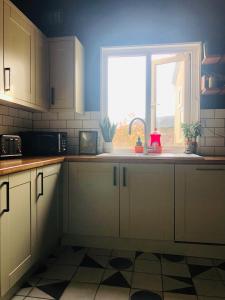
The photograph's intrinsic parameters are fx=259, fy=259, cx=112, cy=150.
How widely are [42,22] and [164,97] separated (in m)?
1.65

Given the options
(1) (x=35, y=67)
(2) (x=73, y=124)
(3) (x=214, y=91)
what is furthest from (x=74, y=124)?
(3) (x=214, y=91)

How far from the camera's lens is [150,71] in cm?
298

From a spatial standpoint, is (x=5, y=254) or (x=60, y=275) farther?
(x=60, y=275)

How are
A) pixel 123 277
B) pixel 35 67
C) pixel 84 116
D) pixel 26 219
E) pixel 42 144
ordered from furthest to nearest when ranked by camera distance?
pixel 84 116 < pixel 42 144 < pixel 35 67 < pixel 123 277 < pixel 26 219

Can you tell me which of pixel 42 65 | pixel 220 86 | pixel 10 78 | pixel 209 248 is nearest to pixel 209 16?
pixel 220 86

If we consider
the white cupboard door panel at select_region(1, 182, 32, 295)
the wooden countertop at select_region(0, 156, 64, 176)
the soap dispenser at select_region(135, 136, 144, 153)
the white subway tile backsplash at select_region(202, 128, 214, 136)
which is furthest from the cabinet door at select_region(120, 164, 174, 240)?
the white cupboard door panel at select_region(1, 182, 32, 295)

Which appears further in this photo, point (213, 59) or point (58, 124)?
point (58, 124)

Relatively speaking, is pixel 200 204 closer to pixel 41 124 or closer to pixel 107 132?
pixel 107 132

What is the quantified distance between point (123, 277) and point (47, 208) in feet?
2.61

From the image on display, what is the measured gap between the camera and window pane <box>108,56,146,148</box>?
3014 mm

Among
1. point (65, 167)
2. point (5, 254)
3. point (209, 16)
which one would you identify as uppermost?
point (209, 16)

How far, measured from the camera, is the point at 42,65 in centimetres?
262

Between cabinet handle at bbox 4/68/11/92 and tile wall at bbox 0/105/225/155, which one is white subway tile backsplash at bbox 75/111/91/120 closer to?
tile wall at bbox 0/105/225/155

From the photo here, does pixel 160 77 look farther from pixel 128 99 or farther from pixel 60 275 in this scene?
pixel 60 275
